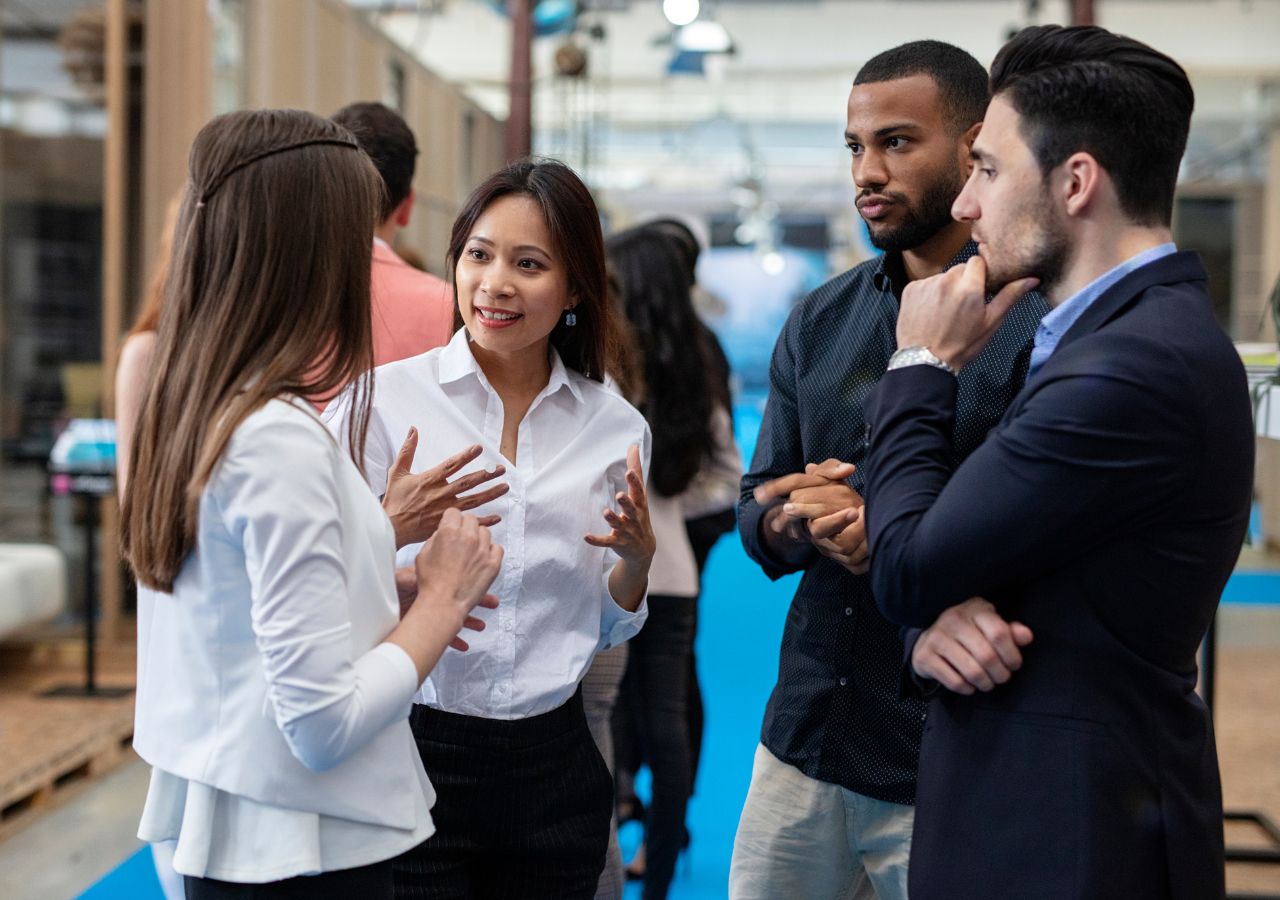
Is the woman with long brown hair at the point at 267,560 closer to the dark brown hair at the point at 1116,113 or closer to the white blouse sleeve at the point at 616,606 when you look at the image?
the white blouse sleeve at the point at 616,606

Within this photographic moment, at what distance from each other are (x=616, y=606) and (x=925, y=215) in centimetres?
72

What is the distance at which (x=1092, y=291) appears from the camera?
1439 mm

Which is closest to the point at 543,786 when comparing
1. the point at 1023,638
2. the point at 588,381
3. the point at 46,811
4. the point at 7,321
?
the point at 588,381

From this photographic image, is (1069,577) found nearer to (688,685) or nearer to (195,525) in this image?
(195,525)

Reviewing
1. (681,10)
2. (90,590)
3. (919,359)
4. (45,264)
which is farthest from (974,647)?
(681,10)

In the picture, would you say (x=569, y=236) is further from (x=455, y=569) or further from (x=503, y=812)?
(x=503, y=812)

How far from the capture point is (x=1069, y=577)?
138cm

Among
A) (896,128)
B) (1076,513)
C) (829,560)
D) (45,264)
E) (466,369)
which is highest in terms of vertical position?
(45,264)

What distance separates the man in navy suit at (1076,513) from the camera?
1.34 metres

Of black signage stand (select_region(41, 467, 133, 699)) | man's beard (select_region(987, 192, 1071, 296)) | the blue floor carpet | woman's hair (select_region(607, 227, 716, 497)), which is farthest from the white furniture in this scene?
man's beard (select_region(987, 192, 1071, 296))

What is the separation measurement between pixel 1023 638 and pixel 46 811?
3.85 metres

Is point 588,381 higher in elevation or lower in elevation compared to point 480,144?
lower

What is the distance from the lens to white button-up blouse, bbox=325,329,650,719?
75.0 inches

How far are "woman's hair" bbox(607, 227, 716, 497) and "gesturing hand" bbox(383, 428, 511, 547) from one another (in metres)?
1.85
